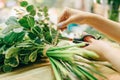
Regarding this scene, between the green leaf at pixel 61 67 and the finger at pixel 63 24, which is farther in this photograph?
the finger at pixel 63 24

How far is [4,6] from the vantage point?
7.98ft

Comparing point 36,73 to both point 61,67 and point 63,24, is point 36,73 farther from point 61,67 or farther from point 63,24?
point 63,24

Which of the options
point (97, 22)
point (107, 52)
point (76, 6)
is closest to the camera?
point (107, 52)

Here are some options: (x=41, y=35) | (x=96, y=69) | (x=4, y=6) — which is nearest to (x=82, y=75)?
(x=96, y=69)

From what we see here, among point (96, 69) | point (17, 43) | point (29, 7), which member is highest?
point (29, 7)

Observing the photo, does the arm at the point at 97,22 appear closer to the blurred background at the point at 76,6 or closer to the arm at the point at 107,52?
the blurred background at the point at 76,6

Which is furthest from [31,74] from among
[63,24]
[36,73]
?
[63,24]

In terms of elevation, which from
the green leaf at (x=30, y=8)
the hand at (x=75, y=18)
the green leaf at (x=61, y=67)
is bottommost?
the green leaf at (x=61, y=67)

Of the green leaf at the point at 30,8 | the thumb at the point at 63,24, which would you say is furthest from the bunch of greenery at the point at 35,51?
the thumb at the point at 63,24

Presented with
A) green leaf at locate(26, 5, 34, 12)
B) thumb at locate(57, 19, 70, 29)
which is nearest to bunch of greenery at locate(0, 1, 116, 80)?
green leaf at locate(26, 5, 34, 12)

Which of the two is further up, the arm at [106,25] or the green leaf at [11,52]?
the arm at [106,25]

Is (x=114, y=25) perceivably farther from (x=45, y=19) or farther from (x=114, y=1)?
(x=114, y=1)

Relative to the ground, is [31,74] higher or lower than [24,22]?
lower

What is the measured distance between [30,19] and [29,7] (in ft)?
0.20
